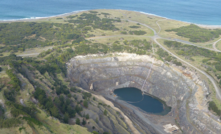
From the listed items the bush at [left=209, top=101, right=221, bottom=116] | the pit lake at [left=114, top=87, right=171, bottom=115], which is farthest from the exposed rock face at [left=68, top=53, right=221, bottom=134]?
the pit lake at [left=114, top=87, right=171, bottom=115]

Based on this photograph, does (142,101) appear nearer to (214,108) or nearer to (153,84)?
(153,84)

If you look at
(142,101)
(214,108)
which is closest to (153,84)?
(142,101)

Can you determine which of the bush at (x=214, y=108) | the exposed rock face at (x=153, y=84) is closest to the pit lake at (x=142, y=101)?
the exposed rock face at (x=153, y=84)

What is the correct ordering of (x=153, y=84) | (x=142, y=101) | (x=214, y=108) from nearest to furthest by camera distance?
1. (x=214, y=108)
2. (x=142, y=101)
3. (x=153, y=84)

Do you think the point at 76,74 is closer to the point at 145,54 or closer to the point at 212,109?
the point at 145,54

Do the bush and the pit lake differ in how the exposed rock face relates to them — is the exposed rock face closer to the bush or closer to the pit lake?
the bush
